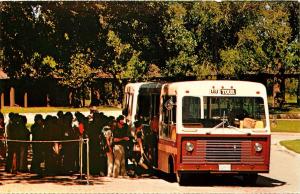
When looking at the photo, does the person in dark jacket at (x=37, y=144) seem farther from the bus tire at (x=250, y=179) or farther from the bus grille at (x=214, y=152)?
the bus tire at (x=250, y=179)

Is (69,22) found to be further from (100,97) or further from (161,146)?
(100,97)

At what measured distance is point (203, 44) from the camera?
49562 mm

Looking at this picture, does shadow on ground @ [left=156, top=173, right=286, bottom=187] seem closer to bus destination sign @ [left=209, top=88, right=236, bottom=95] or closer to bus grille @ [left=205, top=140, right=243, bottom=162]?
bus grille @ [left=205, top=140, right=243, bottom=162]

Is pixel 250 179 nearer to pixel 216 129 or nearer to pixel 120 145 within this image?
pixel 216 129

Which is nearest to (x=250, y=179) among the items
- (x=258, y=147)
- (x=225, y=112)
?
(x=258, y=147)

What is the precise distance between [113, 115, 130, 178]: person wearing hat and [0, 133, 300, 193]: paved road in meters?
0.50

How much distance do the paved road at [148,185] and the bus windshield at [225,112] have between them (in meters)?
1.51

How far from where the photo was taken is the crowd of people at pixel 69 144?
17.6 meters

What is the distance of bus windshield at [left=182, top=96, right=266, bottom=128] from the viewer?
16547 mm

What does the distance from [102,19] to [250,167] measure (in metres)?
10.1

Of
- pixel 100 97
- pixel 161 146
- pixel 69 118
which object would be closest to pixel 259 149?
pixel 161 146

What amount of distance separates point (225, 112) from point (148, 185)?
2591 mm

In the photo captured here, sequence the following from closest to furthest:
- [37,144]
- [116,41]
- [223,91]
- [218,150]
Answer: [218,150] < [223,91] < [37,144] < [116,41]

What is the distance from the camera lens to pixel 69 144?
18.1m
